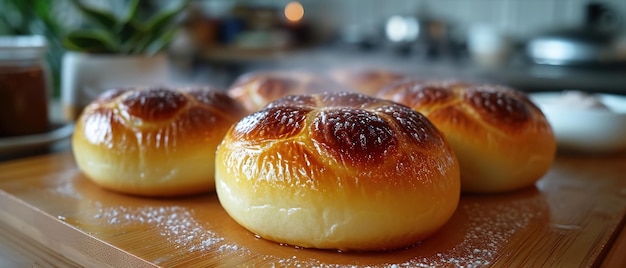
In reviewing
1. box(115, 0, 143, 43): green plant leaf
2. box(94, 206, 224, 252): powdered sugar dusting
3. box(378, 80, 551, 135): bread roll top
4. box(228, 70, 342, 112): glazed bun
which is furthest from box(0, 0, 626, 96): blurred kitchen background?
box(94, 206, 224, 252): powdered sugar dusting

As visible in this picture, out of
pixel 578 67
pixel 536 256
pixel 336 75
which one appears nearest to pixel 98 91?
pixel 336 75

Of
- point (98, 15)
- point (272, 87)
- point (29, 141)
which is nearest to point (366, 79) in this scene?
point (272, 87)

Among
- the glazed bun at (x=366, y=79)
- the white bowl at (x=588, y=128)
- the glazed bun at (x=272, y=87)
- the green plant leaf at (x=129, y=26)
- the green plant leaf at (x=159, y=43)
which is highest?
the green plant leaf at (x=129, y=26)

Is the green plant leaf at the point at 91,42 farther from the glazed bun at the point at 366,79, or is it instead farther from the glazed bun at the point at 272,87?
the glazed bun at the point at 366,79

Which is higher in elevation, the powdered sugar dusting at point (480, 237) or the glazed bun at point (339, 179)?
the glazed bun at point (339, 179)

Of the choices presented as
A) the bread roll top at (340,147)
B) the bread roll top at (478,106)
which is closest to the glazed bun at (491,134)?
the bread roll top at (478,106)

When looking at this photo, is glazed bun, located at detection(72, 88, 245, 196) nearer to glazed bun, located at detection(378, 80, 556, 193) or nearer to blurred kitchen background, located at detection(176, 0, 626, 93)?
glazed bun, located at detection(378, 80, 556, 193)

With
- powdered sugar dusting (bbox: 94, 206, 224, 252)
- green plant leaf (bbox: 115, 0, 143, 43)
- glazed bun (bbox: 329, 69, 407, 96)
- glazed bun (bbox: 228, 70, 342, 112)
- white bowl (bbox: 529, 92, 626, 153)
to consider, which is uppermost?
green plant leaf (bbox: 115, 0, 143, 43)
